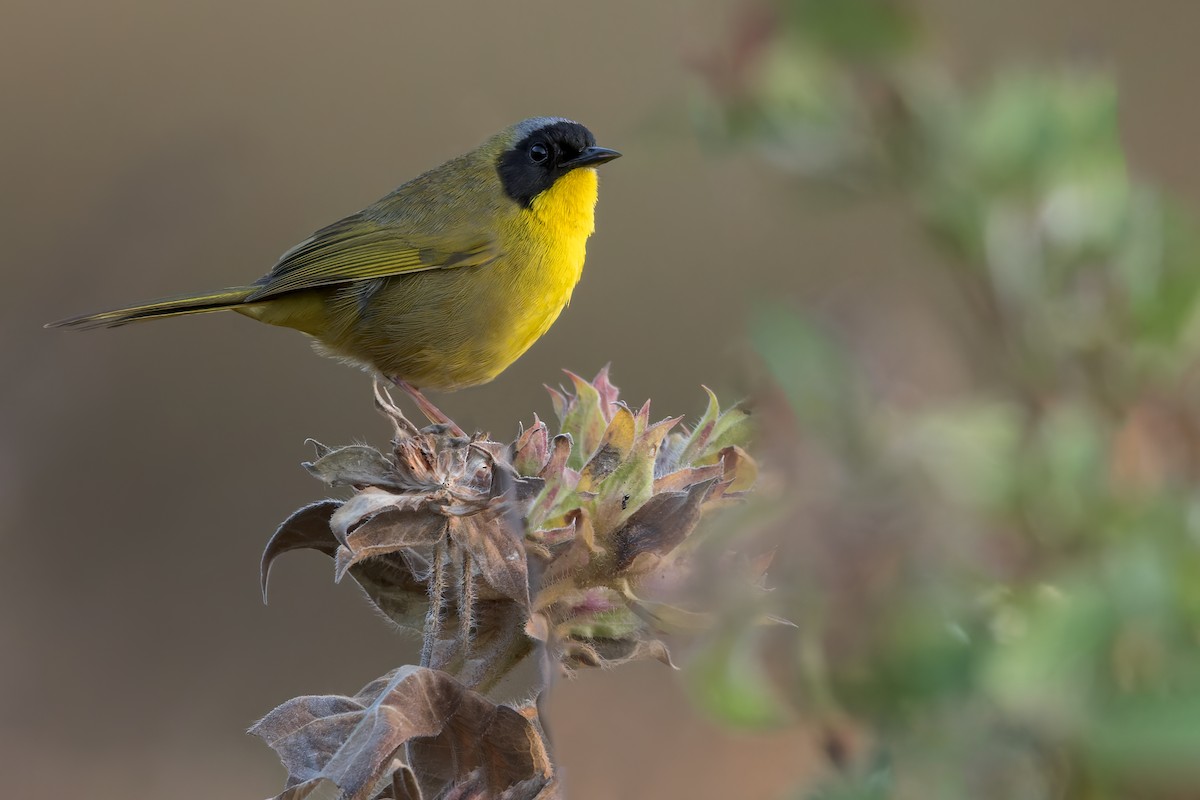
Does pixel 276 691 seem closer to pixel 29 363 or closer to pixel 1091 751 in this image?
pixel 29 363

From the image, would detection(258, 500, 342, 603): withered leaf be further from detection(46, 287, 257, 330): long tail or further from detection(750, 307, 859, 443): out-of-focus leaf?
detection(46, 287, 257, 330): long tail

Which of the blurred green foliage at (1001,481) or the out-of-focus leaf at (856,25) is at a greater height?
the out-of-focus leaf at (856,25)

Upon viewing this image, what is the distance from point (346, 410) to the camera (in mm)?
6703

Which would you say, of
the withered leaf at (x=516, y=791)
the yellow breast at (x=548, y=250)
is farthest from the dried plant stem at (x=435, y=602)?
the yellow breast at (x=548, y=250)

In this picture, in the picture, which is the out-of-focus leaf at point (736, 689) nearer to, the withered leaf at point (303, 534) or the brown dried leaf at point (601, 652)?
the brown dried leaf at point (601, 652)

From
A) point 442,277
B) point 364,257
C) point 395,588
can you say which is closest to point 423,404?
point 442,277

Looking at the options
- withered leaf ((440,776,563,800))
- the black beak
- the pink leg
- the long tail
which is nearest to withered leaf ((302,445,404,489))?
withered leaf ((440,776,563,800))

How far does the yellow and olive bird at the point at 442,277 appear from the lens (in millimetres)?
4285

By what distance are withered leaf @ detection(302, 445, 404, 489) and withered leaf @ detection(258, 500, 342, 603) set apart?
140mm

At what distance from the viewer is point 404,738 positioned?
1.32m

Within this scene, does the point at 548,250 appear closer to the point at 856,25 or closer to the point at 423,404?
the point at 423,404

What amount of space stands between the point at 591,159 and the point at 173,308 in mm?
1653

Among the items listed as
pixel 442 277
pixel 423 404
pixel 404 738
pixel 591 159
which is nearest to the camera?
pixel 404 738

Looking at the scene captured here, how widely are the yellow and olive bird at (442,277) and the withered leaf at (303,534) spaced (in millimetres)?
2197
